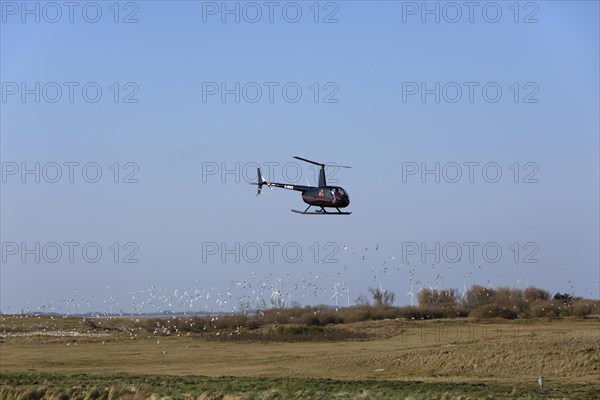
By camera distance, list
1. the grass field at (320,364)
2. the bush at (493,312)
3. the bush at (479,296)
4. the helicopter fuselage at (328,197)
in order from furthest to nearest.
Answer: the bush at (479,296)
the bush at (493,312)
the helicopter fuselage at (328,197)
the grass field at (320,364)

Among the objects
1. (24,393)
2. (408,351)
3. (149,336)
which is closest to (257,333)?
(149,336)

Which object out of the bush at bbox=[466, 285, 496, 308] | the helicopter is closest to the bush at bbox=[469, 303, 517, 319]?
the bush at bbox=[466, 285, 496, 308]

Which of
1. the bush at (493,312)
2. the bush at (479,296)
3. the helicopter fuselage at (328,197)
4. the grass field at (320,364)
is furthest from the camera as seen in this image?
the bush at (479,296)

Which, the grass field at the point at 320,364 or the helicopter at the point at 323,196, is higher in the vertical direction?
the helicopter at the point at 323,196

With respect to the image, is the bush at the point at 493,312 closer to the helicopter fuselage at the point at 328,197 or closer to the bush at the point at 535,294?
the bush at the point at 535,294

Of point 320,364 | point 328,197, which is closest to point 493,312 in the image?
point 320,364

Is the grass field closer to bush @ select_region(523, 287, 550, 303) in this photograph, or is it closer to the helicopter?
the helicopter

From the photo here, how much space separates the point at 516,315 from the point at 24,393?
7743 centimetres

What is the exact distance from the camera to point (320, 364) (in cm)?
6316

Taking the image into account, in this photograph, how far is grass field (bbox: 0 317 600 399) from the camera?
44.2 m

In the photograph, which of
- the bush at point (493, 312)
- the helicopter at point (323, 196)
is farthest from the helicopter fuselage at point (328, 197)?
the bush at point (493, 312)

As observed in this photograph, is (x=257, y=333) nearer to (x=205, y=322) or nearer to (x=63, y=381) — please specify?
(x=205, y=322)

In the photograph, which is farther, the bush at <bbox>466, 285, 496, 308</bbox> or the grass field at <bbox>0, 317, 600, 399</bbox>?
the bush at <bbox>466, 285, 496, 308</bbox>

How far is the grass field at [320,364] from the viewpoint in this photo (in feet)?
145
